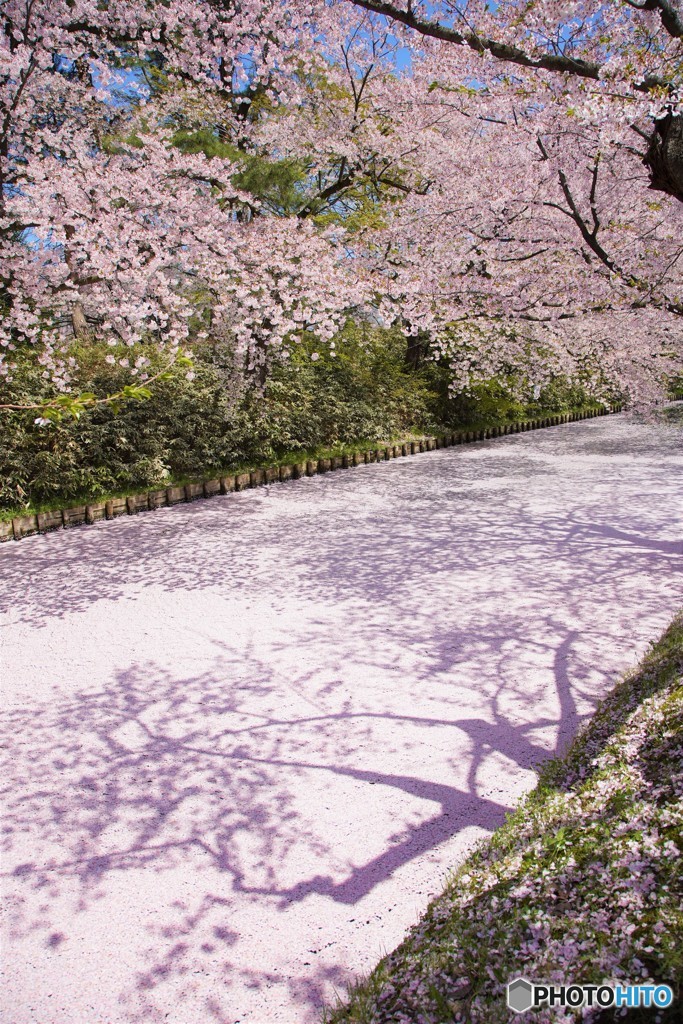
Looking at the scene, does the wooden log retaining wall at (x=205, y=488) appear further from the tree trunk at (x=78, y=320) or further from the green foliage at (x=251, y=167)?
the tree trunk at (x=78, y=320)

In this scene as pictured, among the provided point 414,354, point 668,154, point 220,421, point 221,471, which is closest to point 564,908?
point 668,154

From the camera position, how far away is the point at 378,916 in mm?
2896

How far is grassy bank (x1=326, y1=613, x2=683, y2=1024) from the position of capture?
6.52 ft

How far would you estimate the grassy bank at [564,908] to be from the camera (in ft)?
6.52

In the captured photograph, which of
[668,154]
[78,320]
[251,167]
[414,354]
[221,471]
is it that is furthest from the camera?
[414,354]

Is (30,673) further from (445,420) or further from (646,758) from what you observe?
(445,420)

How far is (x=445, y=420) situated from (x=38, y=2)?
43.5 feet

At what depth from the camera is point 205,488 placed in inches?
470

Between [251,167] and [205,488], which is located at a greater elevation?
[251,167]

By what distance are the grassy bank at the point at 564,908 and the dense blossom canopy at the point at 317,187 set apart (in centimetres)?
638

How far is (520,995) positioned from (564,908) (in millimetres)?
371

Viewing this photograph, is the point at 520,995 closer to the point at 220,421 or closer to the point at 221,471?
the point at 221,471

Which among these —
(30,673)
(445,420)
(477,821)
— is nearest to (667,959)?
(477,821)

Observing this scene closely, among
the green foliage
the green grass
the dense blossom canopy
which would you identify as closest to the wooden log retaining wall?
the green grass
